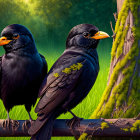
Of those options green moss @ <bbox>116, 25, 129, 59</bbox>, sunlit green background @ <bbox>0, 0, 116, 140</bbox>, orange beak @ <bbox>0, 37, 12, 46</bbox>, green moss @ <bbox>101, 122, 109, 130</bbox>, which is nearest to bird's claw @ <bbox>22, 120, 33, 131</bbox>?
green moss @ <bbox>101, 122, 109, 130</bbox>

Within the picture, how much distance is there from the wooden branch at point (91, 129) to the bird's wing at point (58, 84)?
32 centimetres

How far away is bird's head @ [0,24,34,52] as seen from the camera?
11.1ft

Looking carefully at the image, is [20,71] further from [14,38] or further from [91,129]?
[91,129]


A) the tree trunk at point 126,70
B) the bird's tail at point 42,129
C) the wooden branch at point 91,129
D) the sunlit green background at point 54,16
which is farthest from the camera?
the sunlit green background at point 54,16

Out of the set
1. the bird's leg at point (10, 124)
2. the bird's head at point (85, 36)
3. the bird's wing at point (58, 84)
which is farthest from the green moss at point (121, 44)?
the bird's leg at point (10, 124)

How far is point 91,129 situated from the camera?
3.39 metres

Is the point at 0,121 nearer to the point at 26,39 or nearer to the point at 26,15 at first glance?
the point at 26,39

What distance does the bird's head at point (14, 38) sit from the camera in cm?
340

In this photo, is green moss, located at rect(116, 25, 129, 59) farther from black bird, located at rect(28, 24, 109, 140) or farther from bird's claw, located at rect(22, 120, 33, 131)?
bird's claw, located at rect(22, 120, 33, 131)

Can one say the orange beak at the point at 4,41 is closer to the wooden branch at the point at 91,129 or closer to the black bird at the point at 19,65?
the black bird at the point at 19,65

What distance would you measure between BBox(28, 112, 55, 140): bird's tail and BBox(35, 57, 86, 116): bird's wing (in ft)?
0.32

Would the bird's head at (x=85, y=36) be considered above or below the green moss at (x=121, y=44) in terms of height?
above

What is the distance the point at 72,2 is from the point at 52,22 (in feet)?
3.56

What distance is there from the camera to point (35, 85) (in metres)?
3.47
